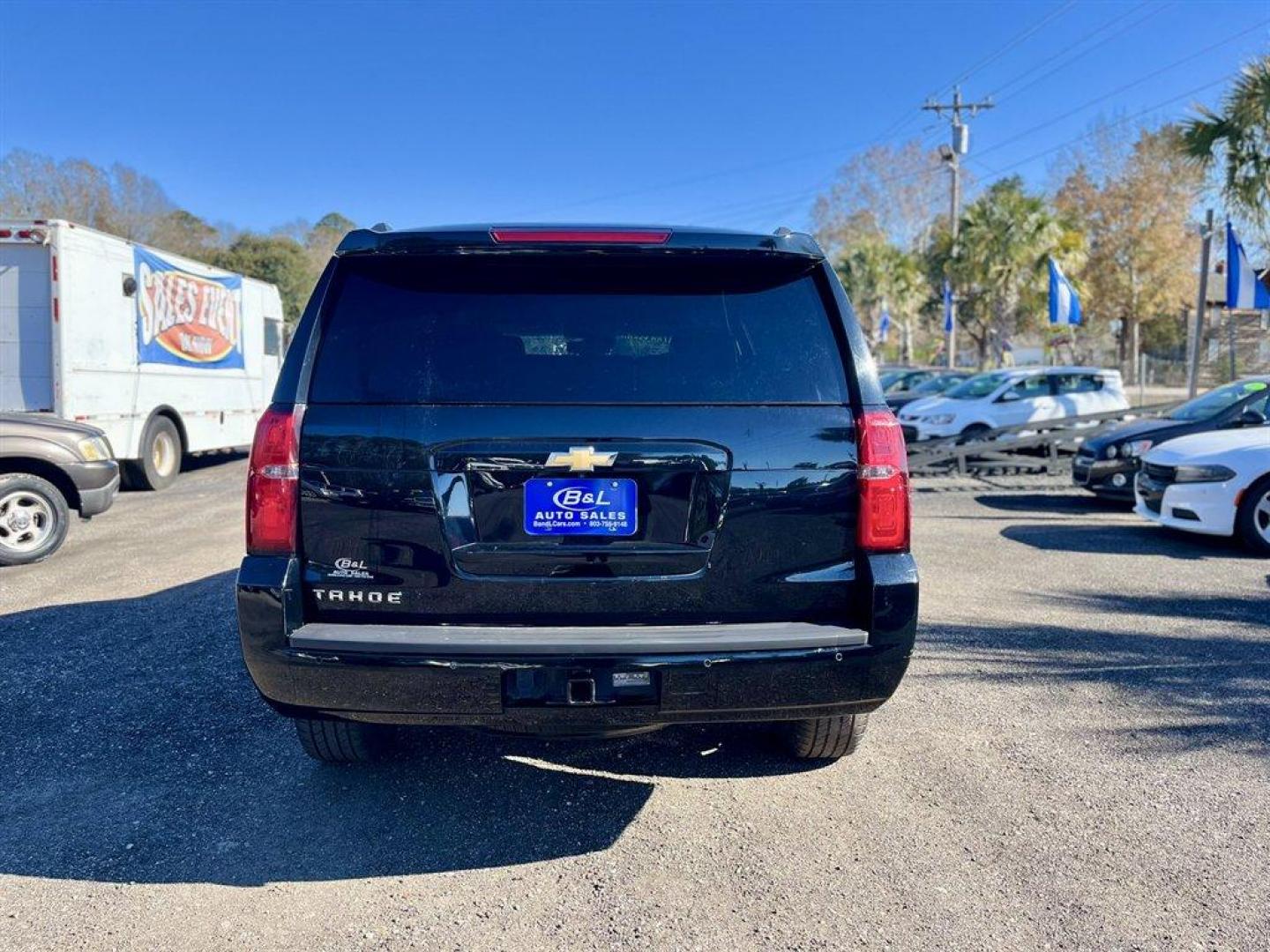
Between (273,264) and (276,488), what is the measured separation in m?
54.8

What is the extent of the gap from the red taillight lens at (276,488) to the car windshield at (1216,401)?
33.3 ft

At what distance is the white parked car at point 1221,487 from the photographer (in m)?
7.96

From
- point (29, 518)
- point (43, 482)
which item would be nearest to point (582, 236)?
point (43, 482)

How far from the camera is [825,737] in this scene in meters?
3.71

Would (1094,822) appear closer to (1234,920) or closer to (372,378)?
(1234,920)

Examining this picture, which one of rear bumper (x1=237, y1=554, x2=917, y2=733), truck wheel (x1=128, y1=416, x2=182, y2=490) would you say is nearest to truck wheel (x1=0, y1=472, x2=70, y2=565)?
truck wheel (x1=128, y1=416, x2=182, y2=490)

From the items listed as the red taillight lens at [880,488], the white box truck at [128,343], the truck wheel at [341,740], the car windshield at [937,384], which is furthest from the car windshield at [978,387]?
the truck wheel at [341,740]

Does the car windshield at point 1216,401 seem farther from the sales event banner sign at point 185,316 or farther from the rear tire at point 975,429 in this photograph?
the sales event banner sign at point 185,316

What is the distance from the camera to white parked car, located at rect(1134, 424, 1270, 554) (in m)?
7.96

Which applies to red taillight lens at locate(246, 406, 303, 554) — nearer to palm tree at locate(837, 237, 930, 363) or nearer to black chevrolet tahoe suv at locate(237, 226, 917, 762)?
black chevrolet tahoe suv at locate(237, 226, 917, 762)

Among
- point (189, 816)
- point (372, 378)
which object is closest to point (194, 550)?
point (189, 816)

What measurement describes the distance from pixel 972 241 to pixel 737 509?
116ft

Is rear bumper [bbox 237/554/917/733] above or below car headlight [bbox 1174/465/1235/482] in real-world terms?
below

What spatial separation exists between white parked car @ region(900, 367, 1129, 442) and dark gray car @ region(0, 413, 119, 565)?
41.3 feet
